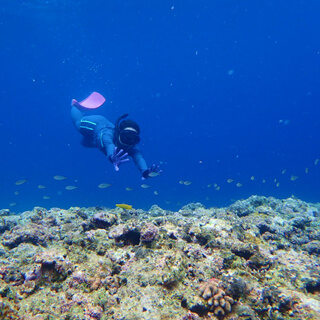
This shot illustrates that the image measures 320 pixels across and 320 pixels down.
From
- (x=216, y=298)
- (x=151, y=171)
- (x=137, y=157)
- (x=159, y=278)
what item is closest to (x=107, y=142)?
(x=137, y=157)

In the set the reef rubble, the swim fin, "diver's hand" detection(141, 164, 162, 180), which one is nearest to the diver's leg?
the swim fin

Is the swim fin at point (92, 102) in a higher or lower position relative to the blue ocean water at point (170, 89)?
lower

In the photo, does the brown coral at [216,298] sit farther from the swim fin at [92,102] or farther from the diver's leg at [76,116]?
the swim fin at [92,102]

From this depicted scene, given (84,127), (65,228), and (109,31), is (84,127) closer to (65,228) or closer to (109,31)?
(65,228)

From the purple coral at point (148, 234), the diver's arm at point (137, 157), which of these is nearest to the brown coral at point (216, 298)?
the purple coral at point (148, 234)

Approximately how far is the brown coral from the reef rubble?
0.01 m

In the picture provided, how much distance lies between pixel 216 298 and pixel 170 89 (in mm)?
86073

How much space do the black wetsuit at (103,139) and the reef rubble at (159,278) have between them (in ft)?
15.2

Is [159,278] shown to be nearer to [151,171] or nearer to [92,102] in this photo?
[151,171]

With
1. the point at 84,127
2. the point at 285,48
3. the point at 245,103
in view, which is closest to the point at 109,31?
the point at 84,127

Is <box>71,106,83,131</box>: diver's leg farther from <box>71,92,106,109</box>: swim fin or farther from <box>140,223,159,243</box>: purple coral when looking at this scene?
<box>140,223,159,243</box>: purple coral

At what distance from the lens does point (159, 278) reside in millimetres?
2719

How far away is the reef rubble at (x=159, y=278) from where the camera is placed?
2.48 m

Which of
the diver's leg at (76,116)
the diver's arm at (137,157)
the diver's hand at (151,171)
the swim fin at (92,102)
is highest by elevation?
the swim fin at (92,102)
